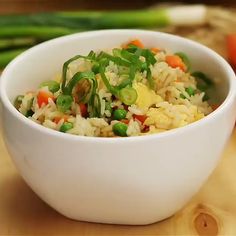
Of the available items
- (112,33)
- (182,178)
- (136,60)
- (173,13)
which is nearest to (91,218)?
(182,178)

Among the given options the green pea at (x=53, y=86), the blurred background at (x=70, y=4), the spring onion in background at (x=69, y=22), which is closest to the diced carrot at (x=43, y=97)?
the green pea at (x=53, y=86)

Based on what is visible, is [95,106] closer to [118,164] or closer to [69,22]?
[118,164]

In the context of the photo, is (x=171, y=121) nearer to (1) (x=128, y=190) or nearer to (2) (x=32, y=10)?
(1) (x=128, y=190)

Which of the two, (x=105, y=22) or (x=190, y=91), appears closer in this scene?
(x=190, y=91)

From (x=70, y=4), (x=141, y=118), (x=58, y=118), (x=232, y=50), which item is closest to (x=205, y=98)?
(x=141, y=118)

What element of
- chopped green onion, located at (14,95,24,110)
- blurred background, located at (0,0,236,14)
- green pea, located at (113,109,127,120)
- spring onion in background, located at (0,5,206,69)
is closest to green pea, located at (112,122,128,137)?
green pea, located at (113,109,127,120)

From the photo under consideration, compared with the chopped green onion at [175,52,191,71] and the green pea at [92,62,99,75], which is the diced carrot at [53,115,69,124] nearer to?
the green pea at [92,62,99,75]

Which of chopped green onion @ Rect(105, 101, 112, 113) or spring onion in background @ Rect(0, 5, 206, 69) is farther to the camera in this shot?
spring onion in background @ Rect(0, 5, 206, 69)

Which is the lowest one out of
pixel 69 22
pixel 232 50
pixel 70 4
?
pixel 70 4
